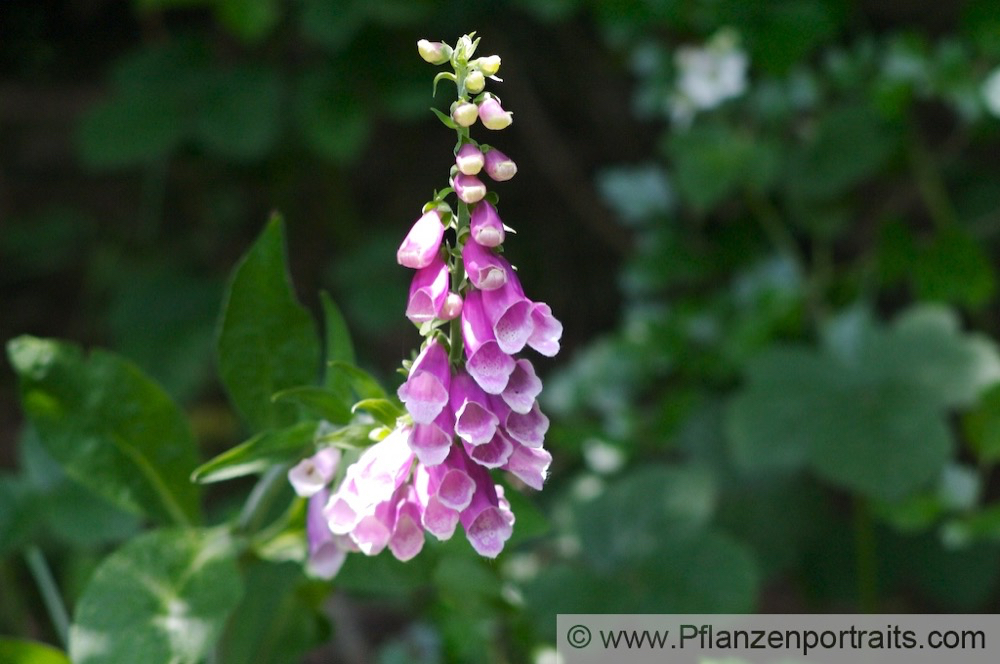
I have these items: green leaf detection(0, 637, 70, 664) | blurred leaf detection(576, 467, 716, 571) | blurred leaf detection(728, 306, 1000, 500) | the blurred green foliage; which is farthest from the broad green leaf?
blurred leaf detection(728, 306, 1000, 500)

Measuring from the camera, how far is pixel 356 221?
8.41 ft

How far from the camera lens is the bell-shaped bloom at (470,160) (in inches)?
28.1

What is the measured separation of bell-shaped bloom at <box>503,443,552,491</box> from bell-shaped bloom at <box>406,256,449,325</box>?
0.40 ft

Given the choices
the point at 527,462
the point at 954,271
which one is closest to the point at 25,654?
the point at 527,462

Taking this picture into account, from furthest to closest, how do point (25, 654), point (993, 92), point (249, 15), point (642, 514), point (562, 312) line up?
point (562, 312), point (249, 15), point (993, 92), point (642, 514), point (25, 654)

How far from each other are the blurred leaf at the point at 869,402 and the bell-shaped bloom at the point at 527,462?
86 centimetres

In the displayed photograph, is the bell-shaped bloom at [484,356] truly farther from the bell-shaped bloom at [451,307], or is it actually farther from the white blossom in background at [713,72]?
the white blossom in background at [713,72]

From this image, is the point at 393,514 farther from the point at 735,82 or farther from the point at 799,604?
the point at 799,604

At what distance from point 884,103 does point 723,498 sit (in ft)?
2.45

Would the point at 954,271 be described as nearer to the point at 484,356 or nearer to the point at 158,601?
the point at 484,356

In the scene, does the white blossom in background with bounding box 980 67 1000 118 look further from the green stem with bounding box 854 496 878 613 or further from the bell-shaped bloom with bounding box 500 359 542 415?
the bell-shaped bloom with bounding box 500 359 542 415

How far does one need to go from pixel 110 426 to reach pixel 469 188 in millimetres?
524

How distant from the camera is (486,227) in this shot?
724 millimetres

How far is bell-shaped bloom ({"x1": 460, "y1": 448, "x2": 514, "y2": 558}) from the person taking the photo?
2.48 ft
